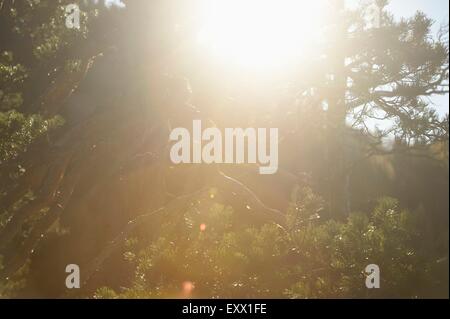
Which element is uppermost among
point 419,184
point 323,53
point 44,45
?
point 419,184

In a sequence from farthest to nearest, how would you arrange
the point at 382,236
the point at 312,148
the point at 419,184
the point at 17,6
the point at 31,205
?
the point at 419,184, the point at 312,148, the point at 17,6, the point at 31,205, the point at 382,236

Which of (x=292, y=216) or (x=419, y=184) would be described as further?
(x=419, y=184)

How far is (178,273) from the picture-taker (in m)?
4.22

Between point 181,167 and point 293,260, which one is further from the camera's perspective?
point 181,167

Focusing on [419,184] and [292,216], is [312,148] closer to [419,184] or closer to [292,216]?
[292,216]

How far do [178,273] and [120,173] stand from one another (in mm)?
2232

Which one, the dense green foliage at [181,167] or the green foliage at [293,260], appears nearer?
the green foliage at [293,260]

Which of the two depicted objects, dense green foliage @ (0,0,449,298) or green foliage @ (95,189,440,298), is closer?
green foliage @ (95,189,440,298)

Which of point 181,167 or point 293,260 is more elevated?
point 181,167

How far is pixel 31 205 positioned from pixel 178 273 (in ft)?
5.66
